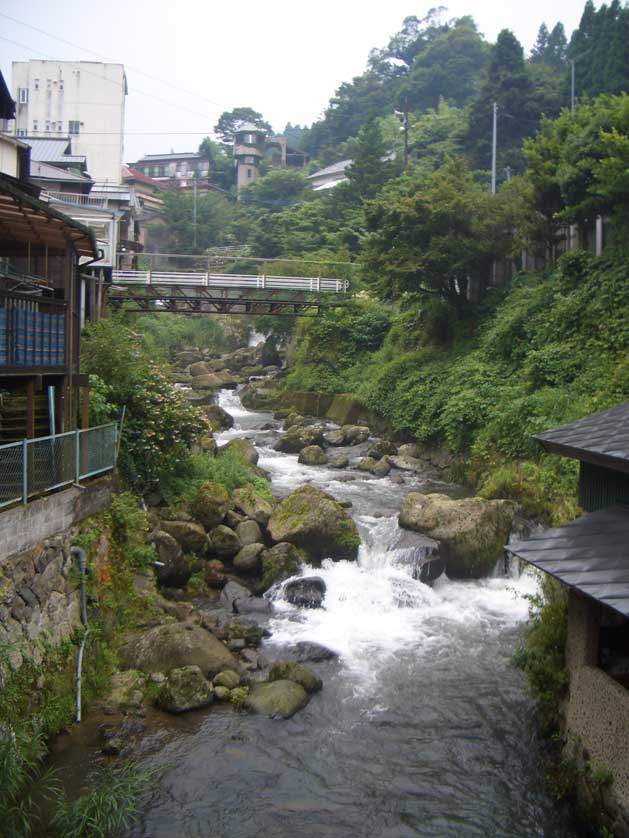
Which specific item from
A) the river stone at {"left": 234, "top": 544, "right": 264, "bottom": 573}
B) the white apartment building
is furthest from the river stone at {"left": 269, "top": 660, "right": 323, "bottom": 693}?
the white apartment building

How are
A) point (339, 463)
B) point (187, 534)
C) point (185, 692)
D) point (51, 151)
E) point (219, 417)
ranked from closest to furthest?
point (185, 692)
point (187, 534)
point (339, 463)
point (219, 417)
point (51, 151)

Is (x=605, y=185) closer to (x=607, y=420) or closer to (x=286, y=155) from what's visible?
(x=607, y=420)

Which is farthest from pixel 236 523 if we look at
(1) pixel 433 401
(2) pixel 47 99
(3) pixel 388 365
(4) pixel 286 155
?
(4) pixel 286 155

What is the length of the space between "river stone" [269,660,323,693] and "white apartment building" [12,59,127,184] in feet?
156

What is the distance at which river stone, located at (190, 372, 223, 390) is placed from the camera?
39216mm

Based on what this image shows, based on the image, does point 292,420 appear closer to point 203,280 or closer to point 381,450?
point 381,450

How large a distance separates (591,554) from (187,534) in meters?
9.58

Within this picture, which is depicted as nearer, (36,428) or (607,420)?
(607,420)

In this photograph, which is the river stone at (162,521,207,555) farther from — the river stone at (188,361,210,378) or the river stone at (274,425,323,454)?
the river stone at (188,361,210,378)

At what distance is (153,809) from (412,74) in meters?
77.6

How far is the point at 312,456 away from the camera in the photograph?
1022 inches

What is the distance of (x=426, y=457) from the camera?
26219 mm

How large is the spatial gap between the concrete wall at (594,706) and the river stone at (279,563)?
25.3ft

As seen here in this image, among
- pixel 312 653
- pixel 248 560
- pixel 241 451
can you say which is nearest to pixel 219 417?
pixel 241 451
